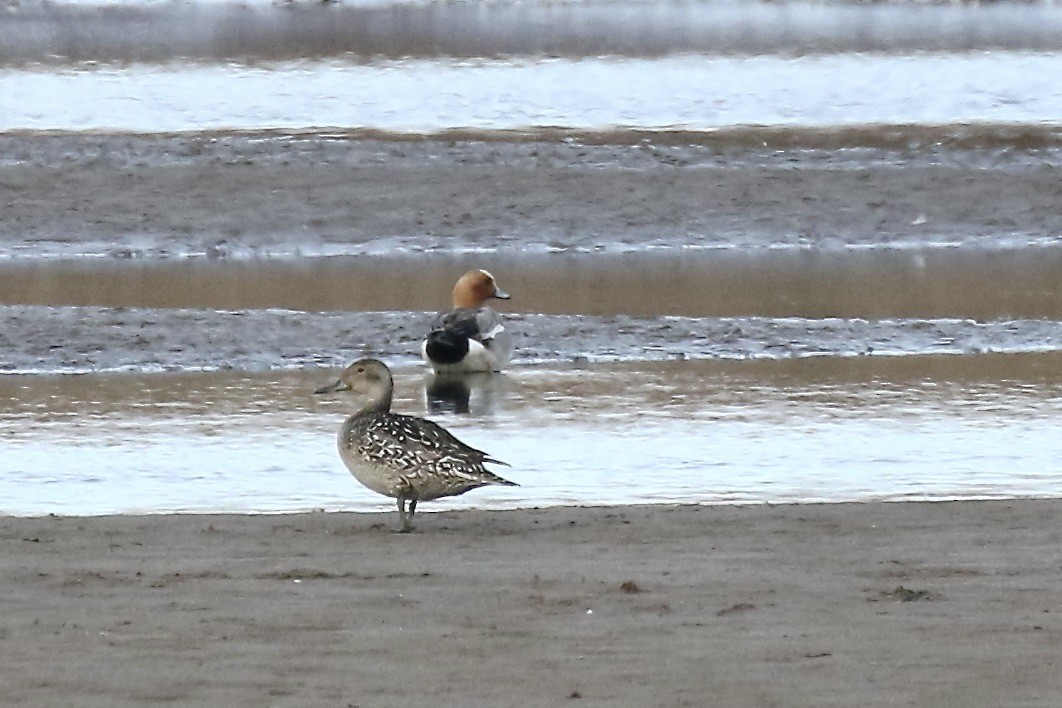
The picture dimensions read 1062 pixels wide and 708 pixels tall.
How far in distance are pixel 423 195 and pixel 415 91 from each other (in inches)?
304

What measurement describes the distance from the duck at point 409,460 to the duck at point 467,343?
4.50 m

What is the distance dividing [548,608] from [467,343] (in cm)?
650

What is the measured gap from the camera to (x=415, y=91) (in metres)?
26.9

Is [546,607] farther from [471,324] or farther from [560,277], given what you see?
[560,277]

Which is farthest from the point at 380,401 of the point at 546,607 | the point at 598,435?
the point at 546,607

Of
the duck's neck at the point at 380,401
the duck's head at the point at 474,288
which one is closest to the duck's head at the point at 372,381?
the duck's neck at the point at 380,401

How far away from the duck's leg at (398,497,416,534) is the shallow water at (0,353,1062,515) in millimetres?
651

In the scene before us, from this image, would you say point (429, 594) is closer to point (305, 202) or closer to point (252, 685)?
point (252, 685)

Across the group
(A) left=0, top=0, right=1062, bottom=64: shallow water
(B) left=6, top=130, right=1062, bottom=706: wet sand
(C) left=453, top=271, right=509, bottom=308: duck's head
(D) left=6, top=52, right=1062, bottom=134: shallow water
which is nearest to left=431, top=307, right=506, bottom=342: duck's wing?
(C) left=453, top=271, right=509, bottom=308: duck's head

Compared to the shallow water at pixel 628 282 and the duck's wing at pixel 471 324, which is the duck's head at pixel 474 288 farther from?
the duck's wing at pixel 471 324

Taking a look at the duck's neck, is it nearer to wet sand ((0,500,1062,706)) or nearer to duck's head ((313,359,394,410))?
duck's head ((313,359,394,410))

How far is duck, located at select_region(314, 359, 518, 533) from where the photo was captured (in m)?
7.62

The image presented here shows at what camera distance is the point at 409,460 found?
25.0ft

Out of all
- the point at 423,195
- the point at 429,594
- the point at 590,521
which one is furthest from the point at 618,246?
the point at 429,594
